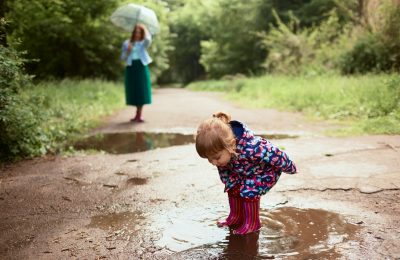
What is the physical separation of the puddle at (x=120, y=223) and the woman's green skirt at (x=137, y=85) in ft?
19.5

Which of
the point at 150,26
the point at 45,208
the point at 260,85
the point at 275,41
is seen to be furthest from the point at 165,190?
the point at 275,41

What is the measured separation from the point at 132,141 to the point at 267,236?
15.0 ft

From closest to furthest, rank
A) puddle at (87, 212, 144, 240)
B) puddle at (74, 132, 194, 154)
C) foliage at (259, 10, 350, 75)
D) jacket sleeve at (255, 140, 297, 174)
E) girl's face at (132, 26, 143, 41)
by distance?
jacket sleeve at (255, 140, 297, 174) → puddle at (87, 212, 144, 240) → puddle at (74, 132, 194, 154) → girl's face at (132, 26, 143, 41) → foliage at (259, 10, 350, 75)

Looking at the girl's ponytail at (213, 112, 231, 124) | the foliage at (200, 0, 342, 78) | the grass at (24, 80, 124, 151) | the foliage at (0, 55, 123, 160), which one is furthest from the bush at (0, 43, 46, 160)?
the foliage at (200, 0, 342, 78)

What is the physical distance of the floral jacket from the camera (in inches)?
121

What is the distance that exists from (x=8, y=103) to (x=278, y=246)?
3807mm

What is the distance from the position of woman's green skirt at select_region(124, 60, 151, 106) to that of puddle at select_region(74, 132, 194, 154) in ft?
5.09

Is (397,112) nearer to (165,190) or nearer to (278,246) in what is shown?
(165,190)

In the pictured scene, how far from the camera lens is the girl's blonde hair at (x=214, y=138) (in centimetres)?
297

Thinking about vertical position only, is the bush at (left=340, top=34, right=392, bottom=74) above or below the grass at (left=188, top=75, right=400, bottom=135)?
above

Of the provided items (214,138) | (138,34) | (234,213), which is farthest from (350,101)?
(214,138)

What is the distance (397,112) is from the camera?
7.19m

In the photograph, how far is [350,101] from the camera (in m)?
8.96

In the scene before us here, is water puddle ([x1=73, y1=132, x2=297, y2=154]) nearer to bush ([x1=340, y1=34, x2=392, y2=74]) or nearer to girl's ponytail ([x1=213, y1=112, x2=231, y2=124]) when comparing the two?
girl's ponytail ([x1=213, y1=112, x2=231, y2=124])
